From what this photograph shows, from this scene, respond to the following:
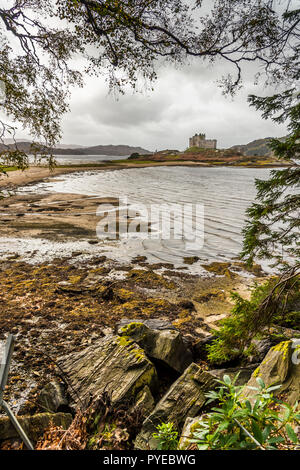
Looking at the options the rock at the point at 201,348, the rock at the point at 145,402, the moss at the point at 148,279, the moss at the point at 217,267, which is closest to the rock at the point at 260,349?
the rock at the point at 201,348

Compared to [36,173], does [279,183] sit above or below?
below

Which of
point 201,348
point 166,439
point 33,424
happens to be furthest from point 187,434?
point 201,348

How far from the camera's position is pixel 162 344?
440 cm

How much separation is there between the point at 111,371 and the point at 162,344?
110 centimetres

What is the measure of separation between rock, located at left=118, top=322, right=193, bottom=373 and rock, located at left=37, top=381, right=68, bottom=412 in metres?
1.35

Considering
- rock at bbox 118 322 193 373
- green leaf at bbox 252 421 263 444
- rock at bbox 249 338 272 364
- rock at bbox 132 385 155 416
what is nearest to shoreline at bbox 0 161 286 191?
rock at bbox 118 322 193 373

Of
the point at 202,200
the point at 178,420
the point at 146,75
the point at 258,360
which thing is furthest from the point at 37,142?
the point at 202,200

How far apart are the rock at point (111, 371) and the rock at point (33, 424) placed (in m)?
0.47

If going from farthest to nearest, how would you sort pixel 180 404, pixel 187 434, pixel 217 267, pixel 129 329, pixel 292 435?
pixel 217 267 → pixel 129 329 → pixel 180 404 → pixel 187 434 → pixel 292 435

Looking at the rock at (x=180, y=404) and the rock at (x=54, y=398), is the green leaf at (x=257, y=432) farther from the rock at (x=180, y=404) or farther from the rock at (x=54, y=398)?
the rock at (x=54, y=398)

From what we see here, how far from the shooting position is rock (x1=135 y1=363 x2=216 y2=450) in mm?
2737

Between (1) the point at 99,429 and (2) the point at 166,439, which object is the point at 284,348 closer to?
(2) the point at 166,439

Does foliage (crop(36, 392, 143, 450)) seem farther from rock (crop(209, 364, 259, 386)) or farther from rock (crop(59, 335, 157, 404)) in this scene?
rock (crop(209, 364, 259, 386))

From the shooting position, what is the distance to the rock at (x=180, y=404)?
274cm
